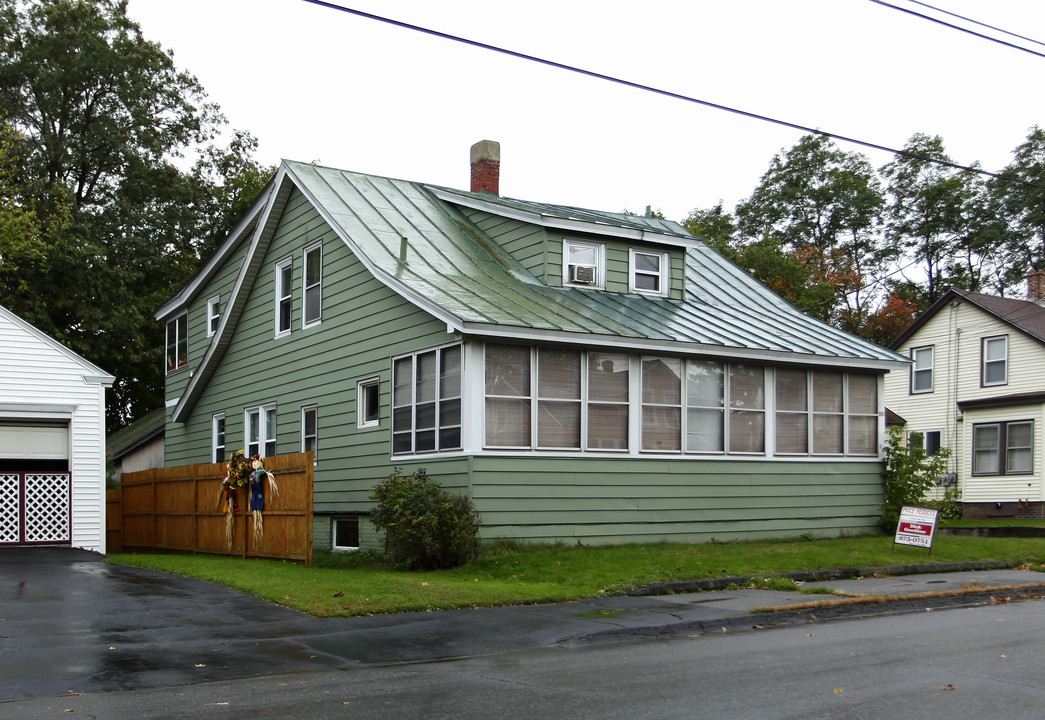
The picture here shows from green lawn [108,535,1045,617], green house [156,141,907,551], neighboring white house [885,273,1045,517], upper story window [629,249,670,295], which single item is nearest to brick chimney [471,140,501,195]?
green house [156,141,907,551]

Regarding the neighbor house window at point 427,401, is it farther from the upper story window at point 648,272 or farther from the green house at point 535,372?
the upper story window at point 648,272

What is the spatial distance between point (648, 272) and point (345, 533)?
8.01 m

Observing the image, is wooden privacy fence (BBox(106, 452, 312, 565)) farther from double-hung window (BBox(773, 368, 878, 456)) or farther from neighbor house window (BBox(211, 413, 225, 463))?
double-hung window (BBox(773, 368, 878, 456))

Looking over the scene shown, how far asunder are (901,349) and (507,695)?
34.4m

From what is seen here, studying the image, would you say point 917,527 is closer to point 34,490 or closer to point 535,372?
point 535,372

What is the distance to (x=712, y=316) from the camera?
21.6 meters

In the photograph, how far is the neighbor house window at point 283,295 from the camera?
23.7m

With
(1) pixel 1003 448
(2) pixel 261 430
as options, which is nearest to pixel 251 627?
(2) pixel 261 430

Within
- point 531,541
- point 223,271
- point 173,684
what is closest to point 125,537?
point 223,271

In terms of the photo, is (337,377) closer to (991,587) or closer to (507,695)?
(991,587)

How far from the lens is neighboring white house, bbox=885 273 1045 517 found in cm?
3369

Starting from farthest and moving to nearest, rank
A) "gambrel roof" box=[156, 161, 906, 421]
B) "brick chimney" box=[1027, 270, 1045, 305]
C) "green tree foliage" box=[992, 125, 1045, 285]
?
"green tree foliage" box=[992, 125, 1045, 285] < "brick chimney" box=[1027, 270, 1045, 305] < "gambrel roof" box=[156, 161, 906, 421]

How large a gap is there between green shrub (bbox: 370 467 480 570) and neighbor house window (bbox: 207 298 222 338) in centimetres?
1230

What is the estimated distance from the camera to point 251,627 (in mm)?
11258
